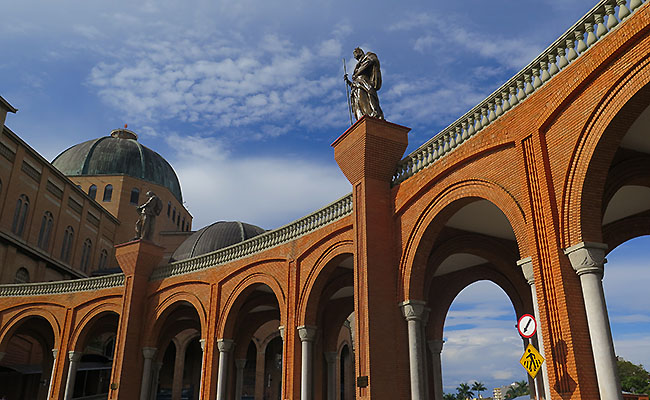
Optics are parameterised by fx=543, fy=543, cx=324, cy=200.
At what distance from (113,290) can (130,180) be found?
81.5 feet

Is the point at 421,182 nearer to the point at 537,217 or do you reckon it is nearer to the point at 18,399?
the point at 537,217

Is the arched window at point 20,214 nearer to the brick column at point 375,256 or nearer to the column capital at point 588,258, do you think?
the brick column at point 375,256

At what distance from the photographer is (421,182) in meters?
14.4

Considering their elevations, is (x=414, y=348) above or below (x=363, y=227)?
below

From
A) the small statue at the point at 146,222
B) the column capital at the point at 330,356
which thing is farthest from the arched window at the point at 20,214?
the column capital at the point at 330,356

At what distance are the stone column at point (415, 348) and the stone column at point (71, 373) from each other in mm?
19953

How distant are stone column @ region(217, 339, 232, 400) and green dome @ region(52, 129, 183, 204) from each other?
32275 millimetres

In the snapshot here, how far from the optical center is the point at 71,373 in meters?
26.9

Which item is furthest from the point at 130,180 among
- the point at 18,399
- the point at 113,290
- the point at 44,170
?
the point at 113,290

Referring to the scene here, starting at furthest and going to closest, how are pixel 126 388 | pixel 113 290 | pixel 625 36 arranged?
pixel 113 290 → pixel 126 388 → pixel 625 36

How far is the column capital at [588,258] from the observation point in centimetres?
944

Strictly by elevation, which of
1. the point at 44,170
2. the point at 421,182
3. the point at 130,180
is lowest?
the point at 421,182

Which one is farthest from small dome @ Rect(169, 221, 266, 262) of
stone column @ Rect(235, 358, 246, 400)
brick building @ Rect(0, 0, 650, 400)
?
stone column @ Rect(235, 358, 246, 400)

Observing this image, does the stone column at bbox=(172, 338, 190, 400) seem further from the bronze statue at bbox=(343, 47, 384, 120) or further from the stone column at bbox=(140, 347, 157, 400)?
the bronze statue at bbox=(343, 47, 384, 120)
